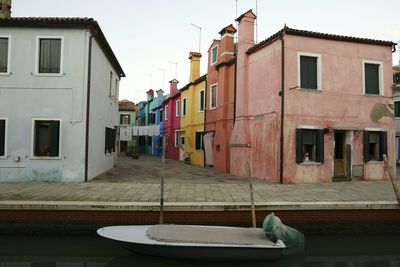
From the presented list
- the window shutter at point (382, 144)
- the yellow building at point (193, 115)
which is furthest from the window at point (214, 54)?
the window shutter at point (382, 144)

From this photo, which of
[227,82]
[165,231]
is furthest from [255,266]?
[227,82]

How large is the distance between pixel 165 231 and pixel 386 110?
40.0 feet

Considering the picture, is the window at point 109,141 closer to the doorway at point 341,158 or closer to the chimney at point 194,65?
the chimney at point 194,65

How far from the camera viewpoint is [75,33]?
1229 centimetres

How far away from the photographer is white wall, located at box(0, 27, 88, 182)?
11.9 m

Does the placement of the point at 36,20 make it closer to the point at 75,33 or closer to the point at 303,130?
the point at 75,33

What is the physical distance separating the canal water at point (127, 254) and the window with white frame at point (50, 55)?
22.0 feet

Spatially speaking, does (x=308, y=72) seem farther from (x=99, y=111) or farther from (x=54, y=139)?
(x=54, y=139)

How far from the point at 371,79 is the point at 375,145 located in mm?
2893

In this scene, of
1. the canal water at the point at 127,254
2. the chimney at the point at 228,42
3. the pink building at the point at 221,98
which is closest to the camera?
the canal water at the point at 127,254

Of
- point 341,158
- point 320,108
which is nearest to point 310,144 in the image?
point 320,108

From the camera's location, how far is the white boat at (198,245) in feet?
20.6

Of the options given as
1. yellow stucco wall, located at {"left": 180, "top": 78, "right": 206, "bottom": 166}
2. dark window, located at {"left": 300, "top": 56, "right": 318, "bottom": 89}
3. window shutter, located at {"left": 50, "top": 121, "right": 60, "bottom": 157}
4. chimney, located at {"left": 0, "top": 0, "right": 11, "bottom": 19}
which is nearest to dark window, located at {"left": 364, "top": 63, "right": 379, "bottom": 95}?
dark window, located at {"left": 300, "top": 56, "right": 318, "bottom": 89}

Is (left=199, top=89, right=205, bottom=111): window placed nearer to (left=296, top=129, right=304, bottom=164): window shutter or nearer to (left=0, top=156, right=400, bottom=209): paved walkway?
(left=296, top=129, right=304, bottom=164): window shutter
